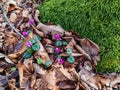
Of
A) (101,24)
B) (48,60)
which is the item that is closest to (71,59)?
(48,60)

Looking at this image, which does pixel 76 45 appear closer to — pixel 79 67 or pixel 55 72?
pixel 79 67

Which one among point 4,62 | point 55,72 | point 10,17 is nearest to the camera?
point 55,72

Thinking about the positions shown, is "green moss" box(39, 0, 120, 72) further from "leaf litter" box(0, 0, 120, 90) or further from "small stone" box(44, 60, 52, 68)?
"small stone" box(44, 60, 52, 68)

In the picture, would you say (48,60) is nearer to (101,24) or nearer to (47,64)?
(47,64)

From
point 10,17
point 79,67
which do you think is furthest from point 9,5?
point 79,67

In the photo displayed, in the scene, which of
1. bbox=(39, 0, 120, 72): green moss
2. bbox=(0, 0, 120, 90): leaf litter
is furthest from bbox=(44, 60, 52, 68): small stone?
bbox=(39, 0, 120, 72): green moss

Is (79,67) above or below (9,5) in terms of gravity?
below

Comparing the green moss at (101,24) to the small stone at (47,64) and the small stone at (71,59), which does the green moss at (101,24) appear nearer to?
the small stone at (71,59)

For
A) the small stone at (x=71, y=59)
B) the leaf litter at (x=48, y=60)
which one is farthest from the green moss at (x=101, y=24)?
the small stone at (x=71, y=59)
